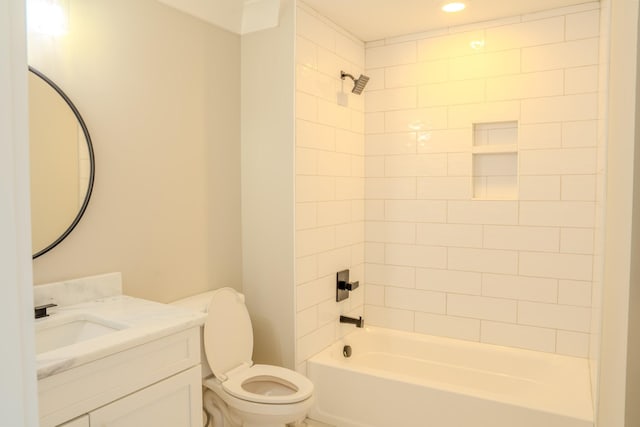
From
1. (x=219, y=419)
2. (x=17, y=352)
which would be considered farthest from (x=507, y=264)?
(x=17, y=352)

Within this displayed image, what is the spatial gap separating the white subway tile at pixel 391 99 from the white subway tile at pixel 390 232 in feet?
2.66

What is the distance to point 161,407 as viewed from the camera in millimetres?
1633

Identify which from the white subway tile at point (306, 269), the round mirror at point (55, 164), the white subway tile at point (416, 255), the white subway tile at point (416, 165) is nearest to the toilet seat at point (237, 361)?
the white subway tile at point (306, 269)

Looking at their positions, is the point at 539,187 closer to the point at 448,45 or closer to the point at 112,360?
the point at 448,45

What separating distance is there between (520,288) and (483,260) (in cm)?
Result: 27

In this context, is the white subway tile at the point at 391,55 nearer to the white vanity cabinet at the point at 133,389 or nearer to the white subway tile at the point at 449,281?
the white subway tile at the point at 449,281

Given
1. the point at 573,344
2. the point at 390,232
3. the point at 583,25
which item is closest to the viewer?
the point at 583,25

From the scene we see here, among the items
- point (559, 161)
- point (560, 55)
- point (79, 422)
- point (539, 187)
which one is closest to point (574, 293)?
point (539, 187)

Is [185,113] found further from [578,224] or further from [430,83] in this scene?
A: [578,224]

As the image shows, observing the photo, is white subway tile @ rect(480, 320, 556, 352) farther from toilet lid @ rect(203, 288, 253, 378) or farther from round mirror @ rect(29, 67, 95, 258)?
round mirror @ rect(29, 67, 95, 258)

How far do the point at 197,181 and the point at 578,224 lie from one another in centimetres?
220

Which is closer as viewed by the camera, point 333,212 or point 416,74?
point 333,212

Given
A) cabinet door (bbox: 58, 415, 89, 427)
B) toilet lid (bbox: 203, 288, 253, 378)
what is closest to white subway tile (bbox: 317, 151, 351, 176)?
toilet lid (bbox: 203, 288, 253, 378)

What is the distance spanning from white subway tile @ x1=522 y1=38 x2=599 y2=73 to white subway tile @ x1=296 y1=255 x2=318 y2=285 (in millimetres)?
1727
